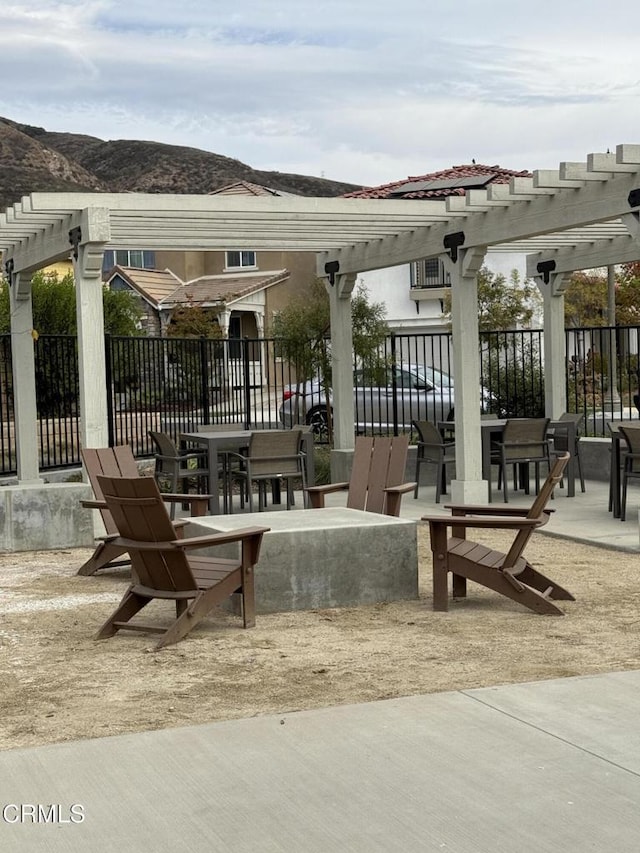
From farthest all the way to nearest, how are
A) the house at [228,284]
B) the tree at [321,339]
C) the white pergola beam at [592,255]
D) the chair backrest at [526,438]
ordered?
the house at [228,284]
the tree at [321,339]
the white pergola beam at [592,255]
the chair backrest at [526,438]

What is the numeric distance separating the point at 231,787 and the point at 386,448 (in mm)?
5288

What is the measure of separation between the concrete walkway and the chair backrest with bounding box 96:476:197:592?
68.3 inches

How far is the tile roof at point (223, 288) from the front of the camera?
142 ft

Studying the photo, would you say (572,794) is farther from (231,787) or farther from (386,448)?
(386,448)

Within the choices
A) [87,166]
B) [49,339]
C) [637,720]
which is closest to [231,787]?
[637,720]

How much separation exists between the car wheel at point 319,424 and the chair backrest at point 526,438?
17.6 feet

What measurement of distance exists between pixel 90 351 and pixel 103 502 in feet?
7.96

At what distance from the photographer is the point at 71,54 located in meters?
95.3

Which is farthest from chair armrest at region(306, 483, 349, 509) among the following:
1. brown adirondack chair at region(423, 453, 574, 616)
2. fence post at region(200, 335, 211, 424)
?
fence post at region(200, 335, 211, 424)

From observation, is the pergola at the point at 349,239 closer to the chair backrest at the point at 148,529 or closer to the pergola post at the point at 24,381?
the pergola post at the point at 24,381

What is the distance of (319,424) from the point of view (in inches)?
830

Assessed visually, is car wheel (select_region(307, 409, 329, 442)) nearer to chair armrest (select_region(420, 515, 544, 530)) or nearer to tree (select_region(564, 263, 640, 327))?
chair armrest (select_region(420, 515, 544, 530))

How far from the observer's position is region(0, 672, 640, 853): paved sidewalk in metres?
3.83

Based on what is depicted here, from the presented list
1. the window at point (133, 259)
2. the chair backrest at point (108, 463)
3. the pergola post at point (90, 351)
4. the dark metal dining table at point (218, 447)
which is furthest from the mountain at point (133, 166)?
the chair backrest at point (108, 463)
